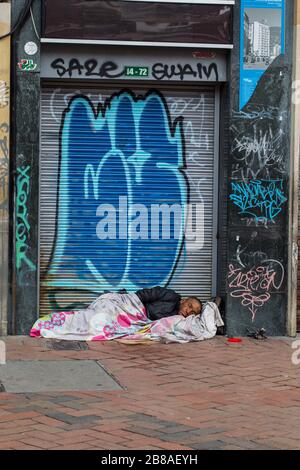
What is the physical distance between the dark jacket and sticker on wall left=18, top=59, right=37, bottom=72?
2882 mm

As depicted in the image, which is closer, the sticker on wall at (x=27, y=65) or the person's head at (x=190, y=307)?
the sticker on wall at (x=27, y=65)

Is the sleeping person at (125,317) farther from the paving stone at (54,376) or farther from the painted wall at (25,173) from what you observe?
the paving stone at (54,376)

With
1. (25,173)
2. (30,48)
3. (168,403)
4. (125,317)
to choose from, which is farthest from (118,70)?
(168,403)

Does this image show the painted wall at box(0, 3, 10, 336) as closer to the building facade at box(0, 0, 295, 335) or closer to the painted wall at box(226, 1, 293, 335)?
the building facade at box(0, 0, 295, 335)

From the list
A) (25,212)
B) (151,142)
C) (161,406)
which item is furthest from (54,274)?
(161,406)

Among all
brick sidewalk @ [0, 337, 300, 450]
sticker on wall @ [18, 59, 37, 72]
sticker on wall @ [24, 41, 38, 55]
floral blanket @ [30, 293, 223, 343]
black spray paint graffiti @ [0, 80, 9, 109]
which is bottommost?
brick sidewalk @ [0, 337, 300, 450]

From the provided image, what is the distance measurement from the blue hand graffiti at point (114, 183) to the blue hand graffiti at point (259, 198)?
74cm

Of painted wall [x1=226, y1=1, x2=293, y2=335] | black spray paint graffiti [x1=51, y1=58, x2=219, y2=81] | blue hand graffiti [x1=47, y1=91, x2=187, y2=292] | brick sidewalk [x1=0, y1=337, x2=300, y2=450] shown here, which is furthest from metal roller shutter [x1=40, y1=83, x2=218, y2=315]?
brick sidewalk [x1=0, y1=337, x2=300, y2=450]

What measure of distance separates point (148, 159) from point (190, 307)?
6.14ft

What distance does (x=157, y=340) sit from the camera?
10.1 metres

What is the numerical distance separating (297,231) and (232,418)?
4047 mm

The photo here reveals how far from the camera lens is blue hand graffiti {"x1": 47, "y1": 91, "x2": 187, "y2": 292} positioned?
1060 centimetres

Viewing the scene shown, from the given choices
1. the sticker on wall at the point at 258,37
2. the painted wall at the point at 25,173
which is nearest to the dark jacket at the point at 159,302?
the painted wall at the point at 25,173

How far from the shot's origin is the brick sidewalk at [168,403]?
20.6 ft
